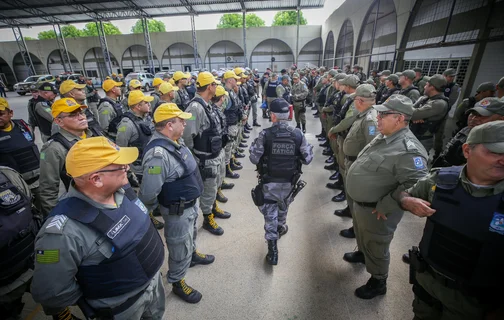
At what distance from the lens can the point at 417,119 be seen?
4.37m

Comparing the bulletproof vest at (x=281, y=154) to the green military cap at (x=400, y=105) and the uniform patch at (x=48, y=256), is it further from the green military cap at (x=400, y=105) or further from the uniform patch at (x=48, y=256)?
the uniform patch at (x=48, y=256)

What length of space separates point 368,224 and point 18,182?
133 inches

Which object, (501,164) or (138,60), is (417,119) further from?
(138,60)

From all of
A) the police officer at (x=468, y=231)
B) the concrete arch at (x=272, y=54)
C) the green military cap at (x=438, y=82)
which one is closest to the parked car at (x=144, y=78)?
the concrete arch at (x=272, y=54)

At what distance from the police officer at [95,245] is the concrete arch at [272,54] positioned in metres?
27.8

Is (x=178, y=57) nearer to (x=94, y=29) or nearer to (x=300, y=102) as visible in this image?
(x=94, y=29)

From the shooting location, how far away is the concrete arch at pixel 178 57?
28.2 meters

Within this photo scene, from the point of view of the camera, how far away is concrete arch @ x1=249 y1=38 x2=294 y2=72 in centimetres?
2692

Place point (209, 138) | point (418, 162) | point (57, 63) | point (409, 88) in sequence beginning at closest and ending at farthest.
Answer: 1. point (418, 162)
2. point (209, 138)
3. point (409, 88)
4. point (57, 63)

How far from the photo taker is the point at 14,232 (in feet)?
6.03

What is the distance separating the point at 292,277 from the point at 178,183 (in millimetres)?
1783

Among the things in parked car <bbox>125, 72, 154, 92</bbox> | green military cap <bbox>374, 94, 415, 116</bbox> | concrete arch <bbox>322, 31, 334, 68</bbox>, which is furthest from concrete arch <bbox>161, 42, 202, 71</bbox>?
green military cap <bbox>374, 94, 415, 116</bbox>

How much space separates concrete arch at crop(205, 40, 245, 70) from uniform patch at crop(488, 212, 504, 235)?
96.9 feet

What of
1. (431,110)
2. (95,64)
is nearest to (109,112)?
(431,110)
